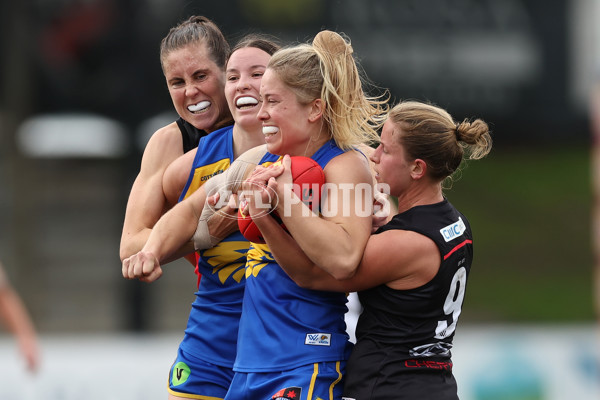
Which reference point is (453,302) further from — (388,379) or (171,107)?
(171,107)

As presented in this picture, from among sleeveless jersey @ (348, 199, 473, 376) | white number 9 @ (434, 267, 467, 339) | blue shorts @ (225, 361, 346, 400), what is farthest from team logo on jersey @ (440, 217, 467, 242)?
blue shorts @ (225, 361, 346, 400)

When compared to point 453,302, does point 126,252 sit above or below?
above

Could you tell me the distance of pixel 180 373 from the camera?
3148 millimetres

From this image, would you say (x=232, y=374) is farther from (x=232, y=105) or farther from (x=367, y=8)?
(x=367, y=8)

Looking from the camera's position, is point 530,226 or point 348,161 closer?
point 348,161

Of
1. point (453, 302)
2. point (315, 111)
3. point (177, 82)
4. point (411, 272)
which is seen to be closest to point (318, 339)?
point (411, 272)

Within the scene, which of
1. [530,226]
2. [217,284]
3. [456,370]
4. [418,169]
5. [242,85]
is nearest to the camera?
[418,169]

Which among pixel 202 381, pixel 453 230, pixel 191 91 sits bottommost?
pixel 202 381

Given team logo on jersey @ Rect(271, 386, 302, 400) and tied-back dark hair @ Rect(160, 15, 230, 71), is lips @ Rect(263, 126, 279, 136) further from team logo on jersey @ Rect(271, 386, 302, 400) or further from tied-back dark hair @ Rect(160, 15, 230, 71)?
team logo on jersey @ Rect(271, 386, 302, 400)

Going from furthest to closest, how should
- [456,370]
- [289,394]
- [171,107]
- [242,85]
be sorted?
[171,107], [456,370], [242,85], [289,394]

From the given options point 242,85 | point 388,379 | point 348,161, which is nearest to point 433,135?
point 348,161

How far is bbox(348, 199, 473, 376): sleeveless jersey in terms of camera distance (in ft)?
8.84

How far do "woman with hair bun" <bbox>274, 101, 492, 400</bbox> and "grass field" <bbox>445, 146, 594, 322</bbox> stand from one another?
11.3 metres

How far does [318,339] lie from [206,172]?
0.70m
